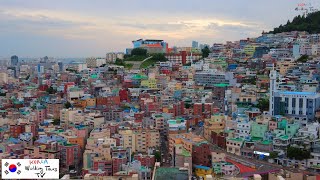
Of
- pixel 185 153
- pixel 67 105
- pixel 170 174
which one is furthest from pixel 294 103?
pixel 170 174

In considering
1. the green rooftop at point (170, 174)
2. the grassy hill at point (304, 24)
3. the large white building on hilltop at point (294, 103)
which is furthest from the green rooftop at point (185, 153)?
the grassy hill at point (304, 24)

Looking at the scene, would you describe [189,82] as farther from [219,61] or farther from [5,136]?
[5,136]

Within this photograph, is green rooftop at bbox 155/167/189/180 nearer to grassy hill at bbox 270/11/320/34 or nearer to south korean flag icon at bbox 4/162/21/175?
south korean flag icon at bbox 4/162/21/175

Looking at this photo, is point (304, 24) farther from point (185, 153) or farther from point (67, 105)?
point (185, 153)

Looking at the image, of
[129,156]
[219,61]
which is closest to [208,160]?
[129,156]

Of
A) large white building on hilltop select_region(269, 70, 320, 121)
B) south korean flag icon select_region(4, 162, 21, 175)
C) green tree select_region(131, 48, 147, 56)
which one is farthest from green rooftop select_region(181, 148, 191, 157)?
green tree select_region(131, 48, 147, 56)

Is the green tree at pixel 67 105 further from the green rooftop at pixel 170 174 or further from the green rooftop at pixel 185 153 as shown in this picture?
the green rooftop at pixel 170 174
